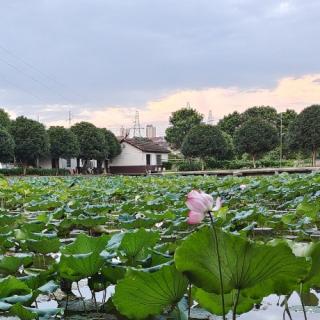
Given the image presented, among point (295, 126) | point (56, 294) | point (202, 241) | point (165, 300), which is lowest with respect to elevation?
point (56, 294)

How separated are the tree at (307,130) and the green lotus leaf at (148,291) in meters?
31.9

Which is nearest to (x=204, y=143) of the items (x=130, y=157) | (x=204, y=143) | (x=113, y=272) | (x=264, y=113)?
(x=204, y=143)

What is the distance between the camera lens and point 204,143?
33656 millimetres

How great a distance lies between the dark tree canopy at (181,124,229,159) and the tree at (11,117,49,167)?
984 cm

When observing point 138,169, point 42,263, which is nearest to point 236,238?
point 42,263

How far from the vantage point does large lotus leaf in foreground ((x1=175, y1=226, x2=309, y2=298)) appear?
2.94 ft

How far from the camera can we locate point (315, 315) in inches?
52.2

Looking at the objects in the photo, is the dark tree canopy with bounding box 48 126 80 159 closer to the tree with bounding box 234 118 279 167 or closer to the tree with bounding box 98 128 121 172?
the tree with bounding box 98 128 121 172

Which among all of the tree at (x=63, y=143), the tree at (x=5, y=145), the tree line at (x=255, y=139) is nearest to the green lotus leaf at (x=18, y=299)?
the tree at (x=5, y=145)

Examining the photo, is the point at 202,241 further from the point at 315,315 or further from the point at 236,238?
the point at 315,315

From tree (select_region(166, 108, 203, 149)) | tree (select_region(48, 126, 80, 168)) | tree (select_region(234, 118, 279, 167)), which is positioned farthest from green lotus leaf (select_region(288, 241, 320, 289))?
tree (select_region(166, 108, 203, 149))

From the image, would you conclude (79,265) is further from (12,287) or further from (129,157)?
(129,157)

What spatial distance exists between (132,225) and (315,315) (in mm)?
1465

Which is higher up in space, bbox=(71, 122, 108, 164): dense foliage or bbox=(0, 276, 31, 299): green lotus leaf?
bbox=(71, 122, 108, 164): dense foliage
